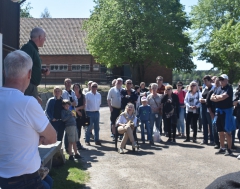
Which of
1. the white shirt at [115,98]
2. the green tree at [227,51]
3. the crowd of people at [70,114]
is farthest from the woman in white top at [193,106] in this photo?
the green tree at [227,51]

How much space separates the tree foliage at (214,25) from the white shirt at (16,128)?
1857 inches

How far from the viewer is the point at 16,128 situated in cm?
339

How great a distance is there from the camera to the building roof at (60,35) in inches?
1748

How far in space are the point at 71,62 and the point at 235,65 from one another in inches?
742

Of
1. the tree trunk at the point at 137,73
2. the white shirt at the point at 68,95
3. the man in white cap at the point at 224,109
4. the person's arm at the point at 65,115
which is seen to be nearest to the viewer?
the person's arm at the point at 65,115

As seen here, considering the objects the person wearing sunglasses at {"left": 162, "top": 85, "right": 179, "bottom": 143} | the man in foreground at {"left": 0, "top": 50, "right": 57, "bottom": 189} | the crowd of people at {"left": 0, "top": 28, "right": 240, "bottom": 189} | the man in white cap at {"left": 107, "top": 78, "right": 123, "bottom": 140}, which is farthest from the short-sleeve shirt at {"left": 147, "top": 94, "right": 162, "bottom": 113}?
the man in foreground at {"left": 0, "top": 50, "right": 57, "bottom": 189}

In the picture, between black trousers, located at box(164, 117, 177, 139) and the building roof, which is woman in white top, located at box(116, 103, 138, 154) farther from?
the building roof

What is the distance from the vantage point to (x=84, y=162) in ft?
32.5

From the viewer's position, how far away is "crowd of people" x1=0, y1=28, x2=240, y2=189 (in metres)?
3.38

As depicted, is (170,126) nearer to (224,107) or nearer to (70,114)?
(224,107)

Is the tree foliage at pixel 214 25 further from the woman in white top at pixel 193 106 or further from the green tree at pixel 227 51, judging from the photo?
the woman in white top at pixel 193 106

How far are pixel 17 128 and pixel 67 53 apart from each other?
41.3 metres

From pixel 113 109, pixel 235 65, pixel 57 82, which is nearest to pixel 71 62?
pixel 57 82

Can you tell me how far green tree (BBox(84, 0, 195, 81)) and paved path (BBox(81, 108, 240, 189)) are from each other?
2693 cm
